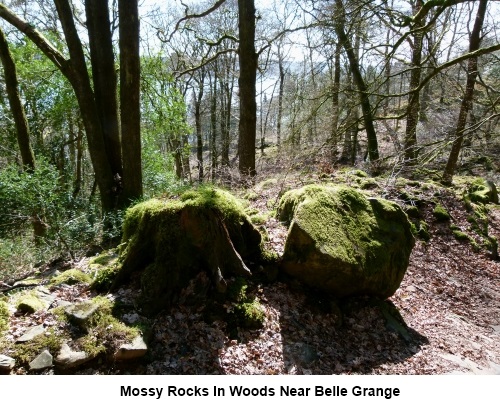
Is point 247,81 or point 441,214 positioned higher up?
point 247,81

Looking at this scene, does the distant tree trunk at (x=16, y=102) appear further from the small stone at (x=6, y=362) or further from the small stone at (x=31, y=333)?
the small stone at (x=6, y=362)

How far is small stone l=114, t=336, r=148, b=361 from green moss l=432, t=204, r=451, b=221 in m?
7.65

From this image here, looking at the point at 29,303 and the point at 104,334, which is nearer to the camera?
the point at 104,334

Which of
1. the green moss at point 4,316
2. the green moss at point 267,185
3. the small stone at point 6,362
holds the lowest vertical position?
the small stone at point 6,362

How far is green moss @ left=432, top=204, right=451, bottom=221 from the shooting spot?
8.30 metres

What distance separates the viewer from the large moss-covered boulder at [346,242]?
14.3 feet

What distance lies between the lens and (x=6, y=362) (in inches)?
111

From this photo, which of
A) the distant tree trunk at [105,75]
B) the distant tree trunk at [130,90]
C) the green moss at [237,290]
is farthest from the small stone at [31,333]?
the distant tree trunk at [105,75]

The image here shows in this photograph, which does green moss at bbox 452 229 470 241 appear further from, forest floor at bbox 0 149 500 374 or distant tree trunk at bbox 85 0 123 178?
distant tree trunk at bbox 85 0 123 178

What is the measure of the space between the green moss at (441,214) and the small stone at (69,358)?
26.6 feet

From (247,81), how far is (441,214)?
5.99 meters

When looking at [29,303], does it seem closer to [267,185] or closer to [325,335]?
[325,335]

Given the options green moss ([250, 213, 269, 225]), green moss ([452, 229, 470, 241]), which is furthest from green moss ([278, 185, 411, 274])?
green moss ([452, 229, 470, 241])

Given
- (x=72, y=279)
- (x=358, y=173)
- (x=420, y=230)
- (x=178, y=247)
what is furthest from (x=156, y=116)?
(x=420, y=230)
